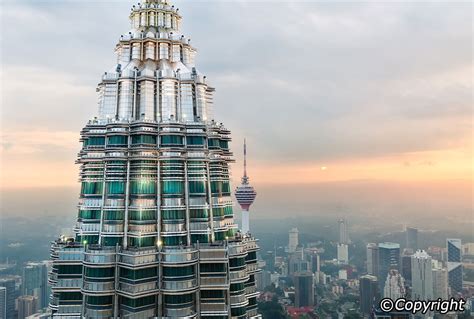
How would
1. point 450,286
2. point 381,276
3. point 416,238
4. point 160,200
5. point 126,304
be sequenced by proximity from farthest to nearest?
point 416,238
point 381,276
point 450,286
point 160,200
point 126,304

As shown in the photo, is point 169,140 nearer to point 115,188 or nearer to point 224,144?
point 115,188

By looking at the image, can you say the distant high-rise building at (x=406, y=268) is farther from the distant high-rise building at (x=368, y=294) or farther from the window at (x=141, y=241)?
the window at (x=141, y=241)

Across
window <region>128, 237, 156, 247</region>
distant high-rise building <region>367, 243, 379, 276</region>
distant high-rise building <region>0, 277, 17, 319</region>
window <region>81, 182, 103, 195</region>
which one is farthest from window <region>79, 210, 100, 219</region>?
distant high-rise building <region>367, 243, 379, 276</region>

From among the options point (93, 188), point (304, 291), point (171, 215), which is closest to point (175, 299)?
point (171, 215)

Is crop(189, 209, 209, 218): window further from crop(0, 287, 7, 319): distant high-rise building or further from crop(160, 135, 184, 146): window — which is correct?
crop(0, 287, 7, 319): distant high-rise building

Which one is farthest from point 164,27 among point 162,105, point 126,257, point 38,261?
point 38,261

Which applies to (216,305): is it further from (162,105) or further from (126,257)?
(162,105)
